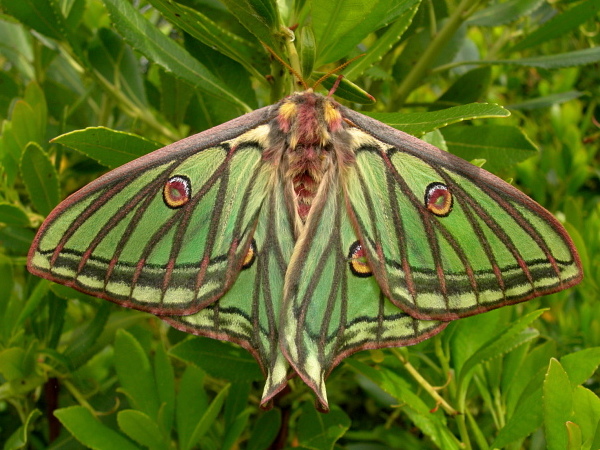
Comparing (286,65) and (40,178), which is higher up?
(286,65)

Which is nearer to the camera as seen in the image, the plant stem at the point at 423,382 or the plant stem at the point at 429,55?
the plant stem at the point at 423,382

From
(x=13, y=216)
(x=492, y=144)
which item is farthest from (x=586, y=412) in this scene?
(x=13, y=216)

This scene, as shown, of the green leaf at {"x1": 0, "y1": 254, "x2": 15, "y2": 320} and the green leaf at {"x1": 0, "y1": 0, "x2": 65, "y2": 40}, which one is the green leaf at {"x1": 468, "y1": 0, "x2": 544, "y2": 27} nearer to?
the green leaf at {"x1": 0, "y1": 0, "x2": 65, "y2": 40}

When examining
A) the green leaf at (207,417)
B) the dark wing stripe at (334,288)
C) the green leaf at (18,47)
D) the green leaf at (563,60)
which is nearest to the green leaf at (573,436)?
the dark wing stripe at (334,288)

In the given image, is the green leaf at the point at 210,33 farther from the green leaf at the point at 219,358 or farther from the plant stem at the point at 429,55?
the green leaf at the point at 219,358

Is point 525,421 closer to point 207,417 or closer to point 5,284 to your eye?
point 207,417
